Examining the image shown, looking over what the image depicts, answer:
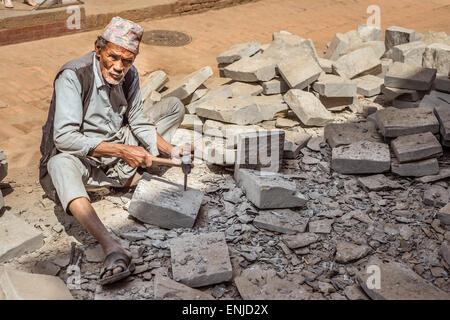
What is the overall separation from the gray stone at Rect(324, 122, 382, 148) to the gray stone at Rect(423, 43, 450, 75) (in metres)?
1.61

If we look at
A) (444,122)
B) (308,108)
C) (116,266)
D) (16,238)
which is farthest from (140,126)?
(444,122)

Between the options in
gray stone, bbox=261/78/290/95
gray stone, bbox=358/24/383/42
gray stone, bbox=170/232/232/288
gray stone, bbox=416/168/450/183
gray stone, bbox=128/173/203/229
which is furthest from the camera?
gray stone, bbox=358/24/383/42

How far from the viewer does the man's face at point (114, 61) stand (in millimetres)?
3764

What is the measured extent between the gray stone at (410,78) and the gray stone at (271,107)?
4.07 ft

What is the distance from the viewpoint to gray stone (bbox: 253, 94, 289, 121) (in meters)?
5.50

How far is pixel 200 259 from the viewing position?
3.41 metres

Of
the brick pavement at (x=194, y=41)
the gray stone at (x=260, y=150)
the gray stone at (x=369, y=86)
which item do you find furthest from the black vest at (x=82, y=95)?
the gray stone at (x=369, y=86)

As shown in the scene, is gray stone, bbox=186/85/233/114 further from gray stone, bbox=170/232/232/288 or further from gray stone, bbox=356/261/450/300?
gray stone, bbox=356/261/450/300

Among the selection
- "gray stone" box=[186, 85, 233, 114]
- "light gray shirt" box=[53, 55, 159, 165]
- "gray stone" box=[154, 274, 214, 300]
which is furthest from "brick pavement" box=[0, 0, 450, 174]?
"gray stone" box=[154, 274, 214, 300]

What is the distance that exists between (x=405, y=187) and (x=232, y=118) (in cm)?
180

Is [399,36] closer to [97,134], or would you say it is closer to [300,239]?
[300,239]

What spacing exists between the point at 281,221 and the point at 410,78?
107 inches

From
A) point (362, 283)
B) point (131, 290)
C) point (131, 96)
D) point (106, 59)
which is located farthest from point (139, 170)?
point (362, 283)

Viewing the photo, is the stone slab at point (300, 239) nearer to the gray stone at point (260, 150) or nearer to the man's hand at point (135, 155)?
the gray stone at point (260, 150)
